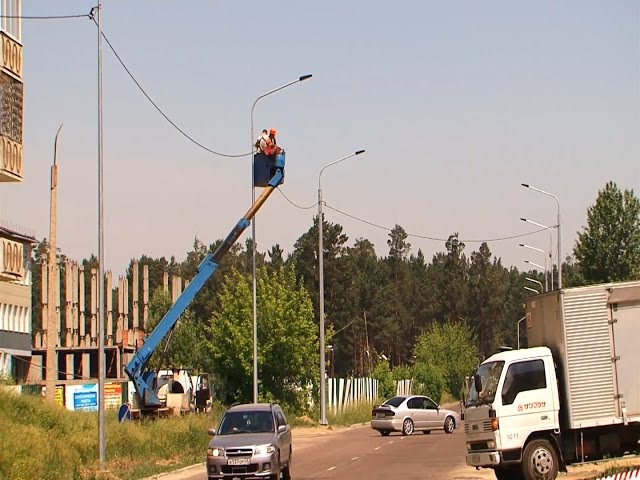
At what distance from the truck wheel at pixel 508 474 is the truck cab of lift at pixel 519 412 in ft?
1.26

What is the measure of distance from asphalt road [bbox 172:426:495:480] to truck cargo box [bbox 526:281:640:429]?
3712 millimetres

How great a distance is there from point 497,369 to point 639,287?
325 centimetres

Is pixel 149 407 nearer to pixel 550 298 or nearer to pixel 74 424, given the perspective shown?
pixel 74 424

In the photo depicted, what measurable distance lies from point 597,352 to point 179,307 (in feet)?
61.0

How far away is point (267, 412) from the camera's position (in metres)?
24.4

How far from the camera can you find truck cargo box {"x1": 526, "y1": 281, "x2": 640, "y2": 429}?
71.4ft

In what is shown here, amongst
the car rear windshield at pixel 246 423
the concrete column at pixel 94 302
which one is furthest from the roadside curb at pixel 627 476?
the concrete column at pixel 94 302

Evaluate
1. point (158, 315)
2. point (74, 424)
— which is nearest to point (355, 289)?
point (158, 315)

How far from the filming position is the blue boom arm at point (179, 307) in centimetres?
3666

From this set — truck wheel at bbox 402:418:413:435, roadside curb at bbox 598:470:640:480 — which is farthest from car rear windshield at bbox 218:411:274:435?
truck wheel at bbox 402:418:413:435

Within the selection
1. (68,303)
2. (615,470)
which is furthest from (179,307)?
(68,303)

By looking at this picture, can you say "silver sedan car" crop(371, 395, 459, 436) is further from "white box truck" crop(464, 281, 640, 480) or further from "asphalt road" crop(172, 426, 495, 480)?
"white box truck" crop(464, 281, 640, 480)

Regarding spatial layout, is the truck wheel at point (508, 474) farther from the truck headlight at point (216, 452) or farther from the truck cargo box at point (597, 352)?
the truck headlight at point (216, 452)

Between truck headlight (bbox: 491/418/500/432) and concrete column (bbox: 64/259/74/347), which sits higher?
concrete column (bbox: 64/259/74/347)
